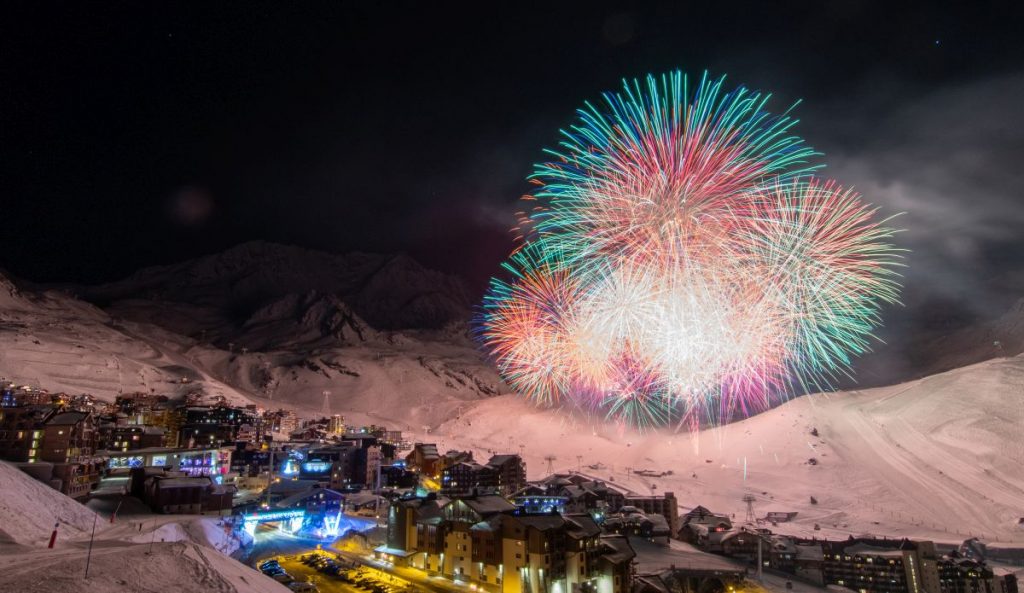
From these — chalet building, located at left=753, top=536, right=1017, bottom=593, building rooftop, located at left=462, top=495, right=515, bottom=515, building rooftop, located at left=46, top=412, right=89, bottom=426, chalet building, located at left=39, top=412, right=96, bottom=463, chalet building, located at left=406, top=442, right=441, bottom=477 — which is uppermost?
building rooftop, located at left=46, top=412, right=89, bottom=426

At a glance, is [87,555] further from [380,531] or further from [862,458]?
[862,458]

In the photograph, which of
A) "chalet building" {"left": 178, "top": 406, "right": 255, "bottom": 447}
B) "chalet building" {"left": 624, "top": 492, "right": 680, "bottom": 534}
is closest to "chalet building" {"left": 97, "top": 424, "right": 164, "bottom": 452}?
"chalet building" {"left": 178, "top": 406, "right": 255, "bottom": 447}

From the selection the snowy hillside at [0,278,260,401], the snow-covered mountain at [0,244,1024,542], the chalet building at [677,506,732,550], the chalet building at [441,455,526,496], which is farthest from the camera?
the snowy hillside at [0,278,260,401]

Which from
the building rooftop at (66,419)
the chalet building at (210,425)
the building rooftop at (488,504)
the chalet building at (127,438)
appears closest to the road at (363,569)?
the building rooftop at (488,504)

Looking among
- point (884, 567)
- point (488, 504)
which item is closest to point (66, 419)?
point (488, 504)

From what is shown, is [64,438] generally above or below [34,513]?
above

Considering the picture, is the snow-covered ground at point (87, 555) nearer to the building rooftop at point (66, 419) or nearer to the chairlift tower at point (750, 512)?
the building rooftop at point (66, 419)

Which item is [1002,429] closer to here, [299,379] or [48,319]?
[299,379]

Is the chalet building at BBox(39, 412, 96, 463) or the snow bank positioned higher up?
the chalet building at BBox(39, 412, 96, 463)

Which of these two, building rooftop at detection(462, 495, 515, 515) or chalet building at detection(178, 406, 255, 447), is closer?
building rooftop at detection(462, 495, 515, 515)

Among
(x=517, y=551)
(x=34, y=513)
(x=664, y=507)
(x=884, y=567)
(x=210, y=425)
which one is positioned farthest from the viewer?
(x=210, y=425)

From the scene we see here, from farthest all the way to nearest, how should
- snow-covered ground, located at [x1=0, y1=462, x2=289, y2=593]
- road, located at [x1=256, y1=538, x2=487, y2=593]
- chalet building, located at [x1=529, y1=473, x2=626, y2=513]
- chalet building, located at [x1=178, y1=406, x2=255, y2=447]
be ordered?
chalet building, located at [x1=178, y1=406, x2=255, y2=447] → chalet building, located at [x1=529, y1=473, x2=626, y2=513] → road, located at [x1=256, y1=538, x2=487, y2=593] → snow-covered ground, located at [x1=0, y1=462, x2=289, y2=593]

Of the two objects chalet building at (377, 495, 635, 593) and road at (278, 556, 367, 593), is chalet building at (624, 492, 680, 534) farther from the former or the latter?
road at (278, 556, 367, 593)
